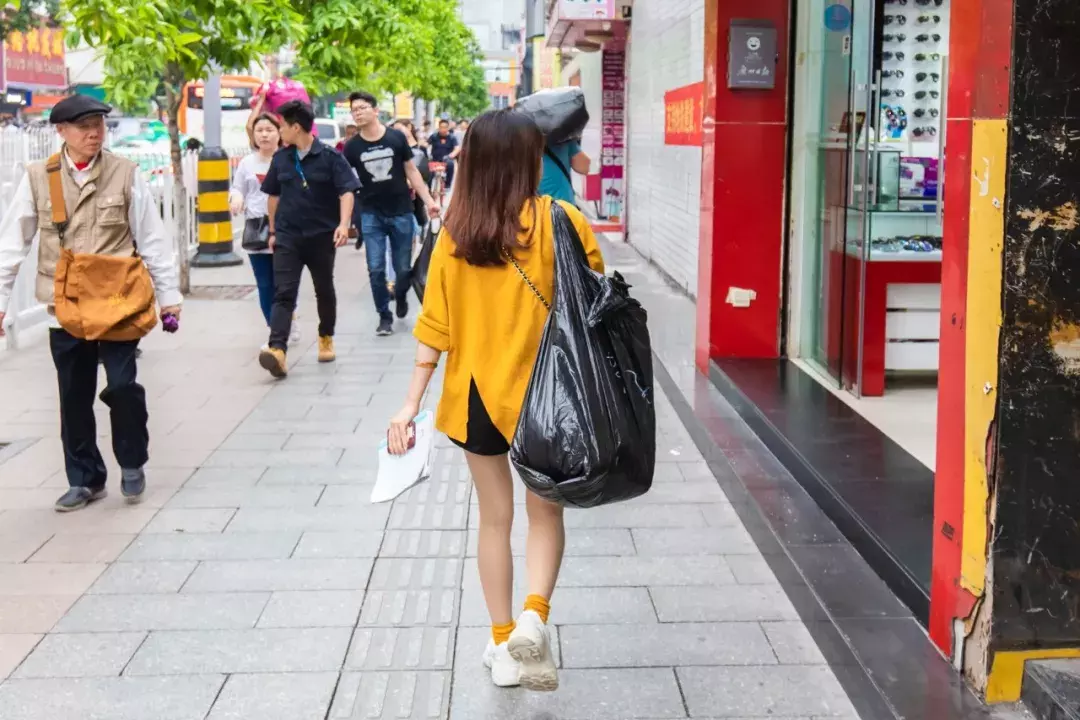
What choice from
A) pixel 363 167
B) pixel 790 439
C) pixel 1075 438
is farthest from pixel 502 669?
pixel 363 167

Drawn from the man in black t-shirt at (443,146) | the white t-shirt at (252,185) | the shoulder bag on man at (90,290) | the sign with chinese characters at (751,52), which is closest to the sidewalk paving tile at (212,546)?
the shoulder bag on man at (90,290)

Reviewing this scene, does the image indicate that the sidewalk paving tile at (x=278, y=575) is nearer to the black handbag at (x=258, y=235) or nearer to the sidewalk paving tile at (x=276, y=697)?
the sidewalk paving tile at (x=276, y=697)

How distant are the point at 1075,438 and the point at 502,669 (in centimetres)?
163

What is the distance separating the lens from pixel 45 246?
534 cm

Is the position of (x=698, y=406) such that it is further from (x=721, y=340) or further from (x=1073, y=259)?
(x=1073, y=259)

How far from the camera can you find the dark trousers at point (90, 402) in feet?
17.6

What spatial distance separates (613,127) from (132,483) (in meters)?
16.3

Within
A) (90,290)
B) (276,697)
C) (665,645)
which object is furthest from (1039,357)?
(90,290)

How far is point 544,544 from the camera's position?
3568 millimetres

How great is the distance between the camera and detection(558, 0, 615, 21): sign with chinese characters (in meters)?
17.2

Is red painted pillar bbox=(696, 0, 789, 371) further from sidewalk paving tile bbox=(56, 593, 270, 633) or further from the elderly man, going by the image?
sidewalk paving tile bbox=(56, 593, 270, 633)

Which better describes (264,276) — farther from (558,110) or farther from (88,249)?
(558,110)

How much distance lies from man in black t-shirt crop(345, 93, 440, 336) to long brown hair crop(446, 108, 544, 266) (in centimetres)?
602

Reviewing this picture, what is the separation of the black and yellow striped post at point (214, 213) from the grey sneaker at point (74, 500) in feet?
29.7
